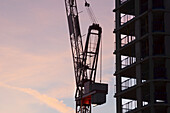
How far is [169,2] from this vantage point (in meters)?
95.9

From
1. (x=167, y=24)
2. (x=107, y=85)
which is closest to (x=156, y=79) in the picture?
(x=167, y=24)

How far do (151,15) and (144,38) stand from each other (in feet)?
13.9

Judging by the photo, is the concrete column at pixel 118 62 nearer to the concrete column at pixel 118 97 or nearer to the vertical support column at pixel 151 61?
the concrete column at pixel 118 97

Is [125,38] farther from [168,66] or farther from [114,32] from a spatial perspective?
[168,66]

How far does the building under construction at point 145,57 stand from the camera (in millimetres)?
91000

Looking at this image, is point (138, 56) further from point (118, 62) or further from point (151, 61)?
point (118, 62)

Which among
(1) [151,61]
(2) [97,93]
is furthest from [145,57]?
(2) [97,93]

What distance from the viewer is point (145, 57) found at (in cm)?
9344

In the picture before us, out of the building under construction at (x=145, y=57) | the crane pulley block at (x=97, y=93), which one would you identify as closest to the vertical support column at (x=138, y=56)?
the building under construction at (x=145, y=57)

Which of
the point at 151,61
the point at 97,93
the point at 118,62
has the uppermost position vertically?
the point at 97,93

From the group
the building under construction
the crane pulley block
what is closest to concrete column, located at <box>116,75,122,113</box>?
the building under construction

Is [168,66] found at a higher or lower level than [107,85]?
lower

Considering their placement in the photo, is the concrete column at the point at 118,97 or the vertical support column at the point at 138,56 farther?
the concrete column at the point at 118,97

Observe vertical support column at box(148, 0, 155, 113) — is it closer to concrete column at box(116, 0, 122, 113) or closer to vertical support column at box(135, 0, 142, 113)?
vertical support column at box(135, 0, 142, 113)
